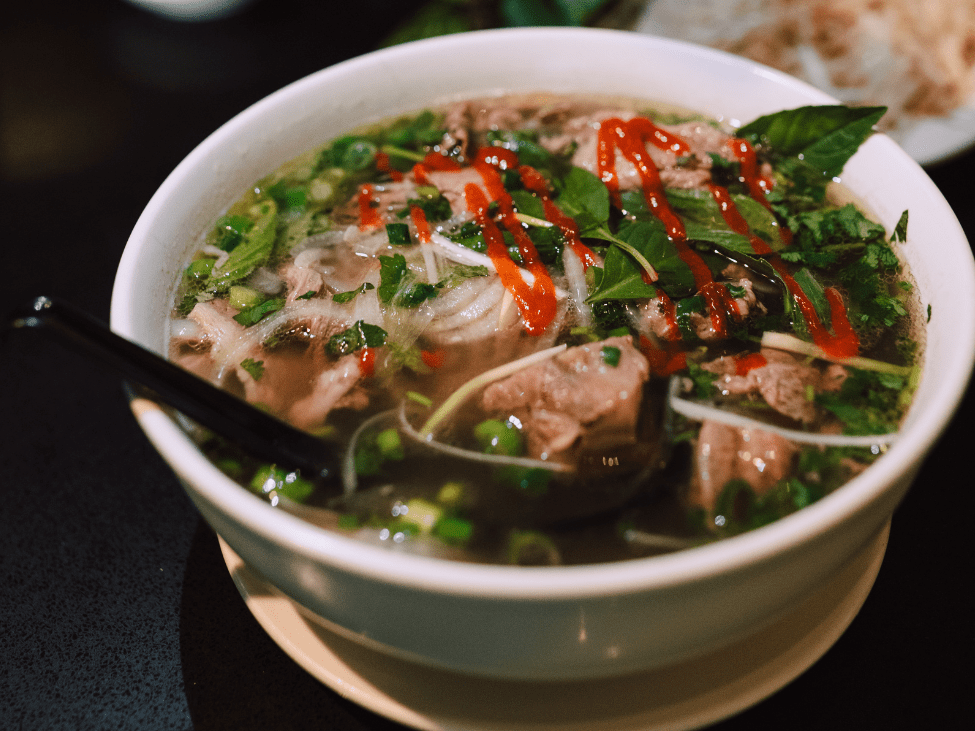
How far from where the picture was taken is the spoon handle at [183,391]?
1221 mm

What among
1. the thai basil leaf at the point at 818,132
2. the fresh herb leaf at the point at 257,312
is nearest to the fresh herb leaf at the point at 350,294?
the fresh herb leaf at the point at 257,312

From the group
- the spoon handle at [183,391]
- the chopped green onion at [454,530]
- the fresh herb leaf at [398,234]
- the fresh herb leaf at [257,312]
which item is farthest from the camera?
the fresh herb leaf at [398,234]

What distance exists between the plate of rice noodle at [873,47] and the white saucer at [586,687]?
219 centimetres

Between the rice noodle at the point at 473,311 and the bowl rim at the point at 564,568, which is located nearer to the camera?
the bowl rim at the point at 564,568

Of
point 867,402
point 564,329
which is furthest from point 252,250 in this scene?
point 867,402

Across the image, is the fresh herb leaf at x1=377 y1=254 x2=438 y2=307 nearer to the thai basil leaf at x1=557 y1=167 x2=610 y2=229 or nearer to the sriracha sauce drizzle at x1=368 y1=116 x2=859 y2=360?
the sriracha sauce drizzle at x1=368 y1=116 x2=859 y2=360

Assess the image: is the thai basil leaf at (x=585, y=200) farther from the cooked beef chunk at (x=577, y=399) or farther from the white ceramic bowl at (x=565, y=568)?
the white ceramic bowl at (x=565, y=568)

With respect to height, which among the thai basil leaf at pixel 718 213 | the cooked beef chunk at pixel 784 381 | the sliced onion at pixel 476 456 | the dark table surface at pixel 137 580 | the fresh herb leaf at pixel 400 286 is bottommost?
the dark table surface at pixel 137 580

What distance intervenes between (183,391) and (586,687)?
94 centimetres

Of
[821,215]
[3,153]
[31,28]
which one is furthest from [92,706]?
[31,28]

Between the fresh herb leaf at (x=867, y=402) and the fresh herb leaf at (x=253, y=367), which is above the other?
the fresh herb leaf at (x=867, y=402)

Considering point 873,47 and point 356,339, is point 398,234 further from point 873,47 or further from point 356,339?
point 873,47

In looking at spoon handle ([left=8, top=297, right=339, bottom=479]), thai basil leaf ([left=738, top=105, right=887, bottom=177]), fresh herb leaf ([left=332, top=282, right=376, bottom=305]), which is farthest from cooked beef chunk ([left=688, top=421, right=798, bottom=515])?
thai basil leaf ([left=738, top=105, right=887, bottom=177])

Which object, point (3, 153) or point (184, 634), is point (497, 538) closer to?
point (184, 634)
